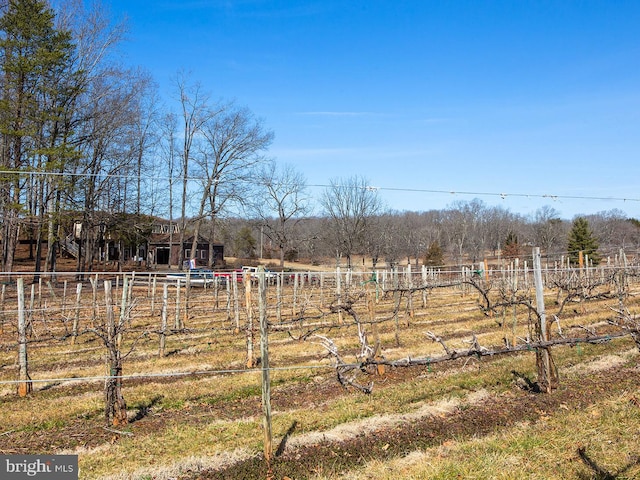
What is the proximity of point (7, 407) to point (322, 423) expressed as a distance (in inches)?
192

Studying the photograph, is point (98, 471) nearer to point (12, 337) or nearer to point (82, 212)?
point (12, 337)

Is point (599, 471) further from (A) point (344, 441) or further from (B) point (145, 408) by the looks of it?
(B) point (145, 408)

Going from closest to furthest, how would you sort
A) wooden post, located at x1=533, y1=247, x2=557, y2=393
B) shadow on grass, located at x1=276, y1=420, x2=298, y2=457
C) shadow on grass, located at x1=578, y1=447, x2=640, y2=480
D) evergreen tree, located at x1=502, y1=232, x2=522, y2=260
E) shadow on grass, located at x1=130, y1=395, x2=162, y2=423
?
shadow on grass, located at x1=578, y1=447, x2=640, y2=480 → shadow on grass, located at x1=276, y1=420, x2=298, y2=457 → shadow on grass, located at x1=130, y1=395, x2=162, y2=423 → wooden post, located at x1=533, y1=247, x2=557, y2=393 → evergreen tree, located at x1=502, y1=232, x2=522, y2=260

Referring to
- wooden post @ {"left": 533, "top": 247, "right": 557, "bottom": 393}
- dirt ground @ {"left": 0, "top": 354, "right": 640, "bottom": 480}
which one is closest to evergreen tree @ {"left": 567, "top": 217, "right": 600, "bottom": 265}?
dirt ground @ {"left": 0, "top": 354, "right": 640, "bottom": 480}

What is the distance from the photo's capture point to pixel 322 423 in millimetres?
5941

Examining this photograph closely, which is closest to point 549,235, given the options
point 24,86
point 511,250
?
point 511,250

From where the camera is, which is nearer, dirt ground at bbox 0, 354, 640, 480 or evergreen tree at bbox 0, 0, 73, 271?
dirt ground at bbox 0, 354, 640, 480

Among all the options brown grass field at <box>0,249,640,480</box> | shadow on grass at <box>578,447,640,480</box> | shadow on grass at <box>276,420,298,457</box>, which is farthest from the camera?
shadow on grass at <box>276,420,298,457</box>

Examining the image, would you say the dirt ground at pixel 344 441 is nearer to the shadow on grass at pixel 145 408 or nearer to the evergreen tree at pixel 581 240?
the shadow on grass at pixel 145 408

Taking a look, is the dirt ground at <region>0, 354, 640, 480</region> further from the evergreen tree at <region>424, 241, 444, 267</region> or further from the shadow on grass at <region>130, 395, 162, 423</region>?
the evergreen tree at <region>424, 241, 444, 267</region>

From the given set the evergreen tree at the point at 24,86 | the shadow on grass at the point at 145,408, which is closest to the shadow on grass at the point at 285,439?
the shadow on grass at the point at 145,408

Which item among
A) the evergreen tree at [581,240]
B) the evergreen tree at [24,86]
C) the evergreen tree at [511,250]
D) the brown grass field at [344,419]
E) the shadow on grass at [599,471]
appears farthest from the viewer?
the evergreen tree at [511,250]

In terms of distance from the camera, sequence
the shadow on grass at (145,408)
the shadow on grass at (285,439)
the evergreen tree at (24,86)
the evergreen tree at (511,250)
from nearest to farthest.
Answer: the shadow on grass at (285,439), the shadow on grass at (145,408), the evergreen tree at (24,86), the evergreen tree at (511,250)

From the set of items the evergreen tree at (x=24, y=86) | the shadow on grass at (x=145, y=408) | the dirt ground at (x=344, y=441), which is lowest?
the shadow on grass at (x=145, y=408)
